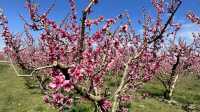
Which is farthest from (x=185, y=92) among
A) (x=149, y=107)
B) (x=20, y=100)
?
(x=20, y=100)

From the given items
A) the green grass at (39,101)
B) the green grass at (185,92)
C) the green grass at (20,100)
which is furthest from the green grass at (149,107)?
the green grass at (20,100)

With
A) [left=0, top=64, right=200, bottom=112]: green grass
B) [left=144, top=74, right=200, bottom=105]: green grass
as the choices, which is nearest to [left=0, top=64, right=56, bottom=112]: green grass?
[left=0, top=64, right=200, bottom=112]: green grass

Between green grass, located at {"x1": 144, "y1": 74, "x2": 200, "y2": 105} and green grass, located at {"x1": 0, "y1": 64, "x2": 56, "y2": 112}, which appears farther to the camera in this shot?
green grass, located at {"x1": 144, "y1": 74, "x2": 200, "y2": 105}

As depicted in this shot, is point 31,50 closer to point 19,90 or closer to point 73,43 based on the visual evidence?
point 19,90

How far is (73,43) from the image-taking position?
36.7 feet

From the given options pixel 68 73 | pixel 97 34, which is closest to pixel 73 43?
pixel 97 34

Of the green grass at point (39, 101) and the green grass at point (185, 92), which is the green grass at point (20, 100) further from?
the green grass at point (185, 92)

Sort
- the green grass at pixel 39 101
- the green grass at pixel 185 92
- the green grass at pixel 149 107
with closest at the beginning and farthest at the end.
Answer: the green grass at pixel 39 101
the green grass at pixel 149 107
the green grass at pixel 185 92

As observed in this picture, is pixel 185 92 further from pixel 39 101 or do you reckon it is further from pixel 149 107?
pixel 39 101

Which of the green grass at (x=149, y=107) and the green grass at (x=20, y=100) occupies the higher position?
the green grass at (x=20, y=100)

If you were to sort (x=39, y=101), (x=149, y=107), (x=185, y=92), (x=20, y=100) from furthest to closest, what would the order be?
(x=185, y=92) → (x=20, y=100) → (x=149, y=107) → (x=39, y=101)

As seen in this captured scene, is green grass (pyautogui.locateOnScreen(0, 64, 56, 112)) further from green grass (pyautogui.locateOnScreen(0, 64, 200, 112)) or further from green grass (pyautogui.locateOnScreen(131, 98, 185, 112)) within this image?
green grass (pyautogui.locateOnScreen(131, 98, 185, 112))

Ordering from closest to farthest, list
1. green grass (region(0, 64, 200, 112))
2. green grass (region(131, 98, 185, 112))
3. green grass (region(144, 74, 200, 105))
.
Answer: green grass (region(0, 64, 200, 112))
green grass (region(131, 98, 185, 112))
green grass (region(144, 74, 200, 105))

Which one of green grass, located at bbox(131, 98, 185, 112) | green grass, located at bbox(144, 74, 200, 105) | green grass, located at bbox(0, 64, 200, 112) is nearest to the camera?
green grass, located at bbox(0, 64, 200, 112)
